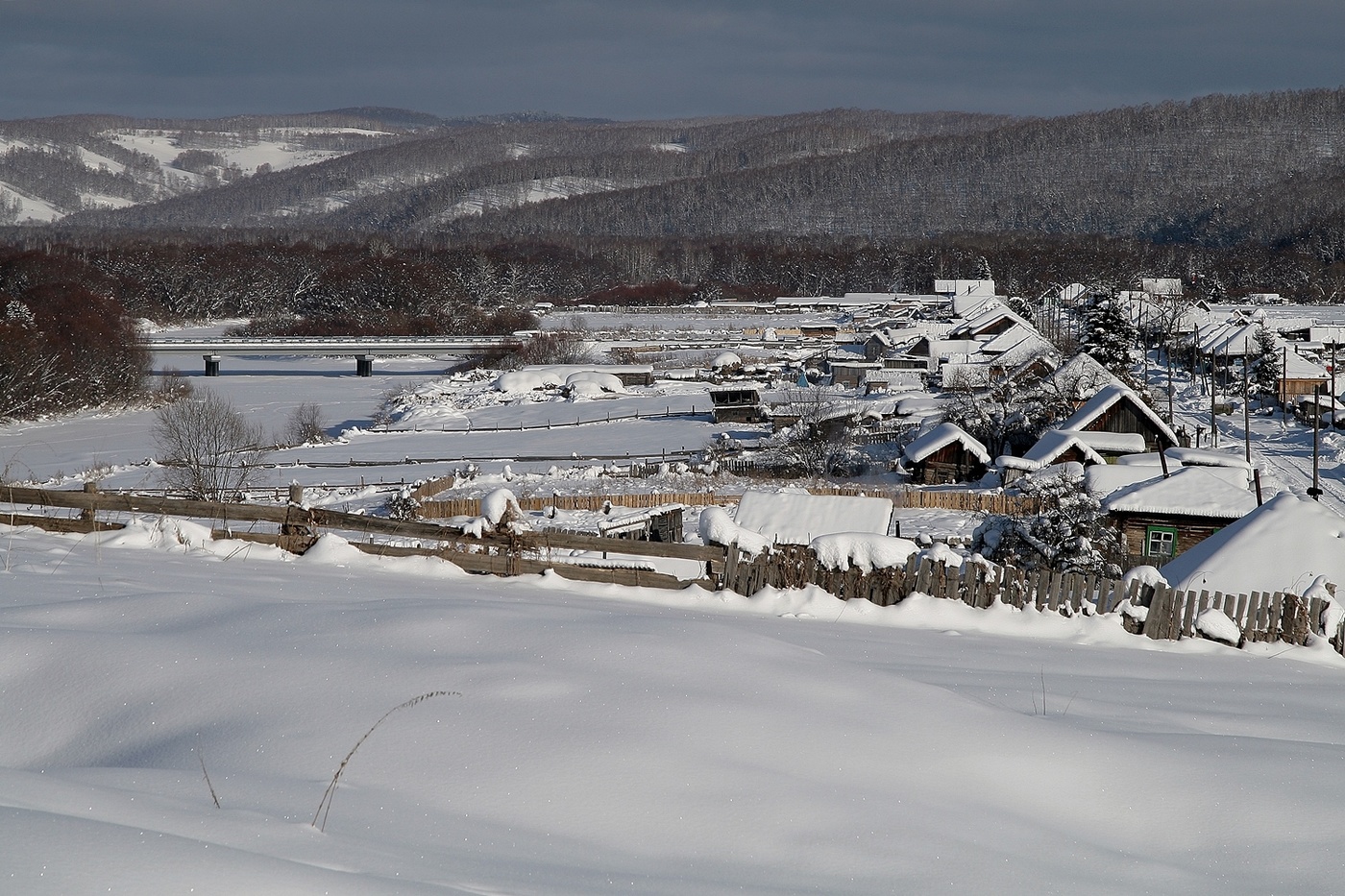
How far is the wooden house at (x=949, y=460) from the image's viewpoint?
3434 centimetres

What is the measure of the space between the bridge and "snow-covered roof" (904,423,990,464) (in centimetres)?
4639

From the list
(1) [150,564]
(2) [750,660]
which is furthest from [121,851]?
(1) [150,564]

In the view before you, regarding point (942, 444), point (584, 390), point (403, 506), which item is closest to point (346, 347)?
point (584, 390)

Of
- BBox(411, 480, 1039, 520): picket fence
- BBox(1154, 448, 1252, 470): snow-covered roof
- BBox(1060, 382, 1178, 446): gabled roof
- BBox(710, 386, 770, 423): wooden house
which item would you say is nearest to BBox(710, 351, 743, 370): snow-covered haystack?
BBox(710, 386, 770, 423): wooden house

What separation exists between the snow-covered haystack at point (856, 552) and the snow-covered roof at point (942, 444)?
24504 mm

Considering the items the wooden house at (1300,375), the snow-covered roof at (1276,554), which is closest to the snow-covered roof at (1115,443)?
the snow-covered roof at (1276,554)

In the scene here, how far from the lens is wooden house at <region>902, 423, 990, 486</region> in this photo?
113 ft

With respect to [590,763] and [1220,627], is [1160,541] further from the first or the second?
[590,763]

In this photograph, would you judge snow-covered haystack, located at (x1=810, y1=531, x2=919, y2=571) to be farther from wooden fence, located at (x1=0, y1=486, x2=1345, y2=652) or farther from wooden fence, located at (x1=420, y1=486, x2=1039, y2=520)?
wooden fence, located at (x1=420, y1=486, x2=1039, y2=520)

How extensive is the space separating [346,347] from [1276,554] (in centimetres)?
7290

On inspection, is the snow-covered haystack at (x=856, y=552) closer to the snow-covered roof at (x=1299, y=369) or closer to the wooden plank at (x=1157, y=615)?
the wooden plank at (x=1157, y=615)

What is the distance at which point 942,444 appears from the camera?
3391 centimetres

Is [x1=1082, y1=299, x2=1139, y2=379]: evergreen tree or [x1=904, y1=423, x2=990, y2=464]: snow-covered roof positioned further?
[x1=1082, y1=299, x2=1139, y2=379]: evergreen tree

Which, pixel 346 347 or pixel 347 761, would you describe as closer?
pixel 347 761
